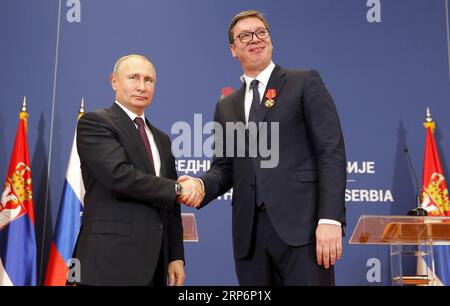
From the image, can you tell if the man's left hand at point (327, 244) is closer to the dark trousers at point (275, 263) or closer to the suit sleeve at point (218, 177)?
the dark trousers at point (275, 263)

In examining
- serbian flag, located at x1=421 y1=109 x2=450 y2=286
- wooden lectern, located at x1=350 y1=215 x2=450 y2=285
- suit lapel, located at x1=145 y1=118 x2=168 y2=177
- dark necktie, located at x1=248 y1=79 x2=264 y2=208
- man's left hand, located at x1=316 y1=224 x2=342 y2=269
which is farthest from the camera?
serbian flag, located at x1=421 y1=109 x2=450 y2=286

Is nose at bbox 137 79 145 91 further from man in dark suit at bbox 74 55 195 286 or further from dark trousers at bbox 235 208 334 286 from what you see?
dark trousers at bbox 235 208 334 286

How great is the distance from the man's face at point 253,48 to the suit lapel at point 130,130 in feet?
2.28

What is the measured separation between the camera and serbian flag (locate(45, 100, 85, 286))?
17.1ft

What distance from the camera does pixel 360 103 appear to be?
6.13 meters

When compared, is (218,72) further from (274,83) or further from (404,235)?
(274,83)

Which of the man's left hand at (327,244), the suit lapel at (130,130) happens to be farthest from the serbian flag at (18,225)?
the man's left hand at (327,244)

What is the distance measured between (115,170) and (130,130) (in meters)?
0.32

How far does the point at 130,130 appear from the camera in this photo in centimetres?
318

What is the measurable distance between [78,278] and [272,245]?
101cm

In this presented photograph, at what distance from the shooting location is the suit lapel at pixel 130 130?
313 centimetres

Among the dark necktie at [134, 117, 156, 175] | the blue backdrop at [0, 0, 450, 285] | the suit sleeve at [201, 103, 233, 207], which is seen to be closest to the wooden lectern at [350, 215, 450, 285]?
the blue backdrop at [0, 0, 450, 285]

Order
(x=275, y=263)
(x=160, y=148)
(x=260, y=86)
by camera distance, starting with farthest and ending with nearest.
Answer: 1. (x=160, y=148)
2. (x=260, y=86)
3. (x=275, y=263)

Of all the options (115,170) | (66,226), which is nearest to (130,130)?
(115,170)
